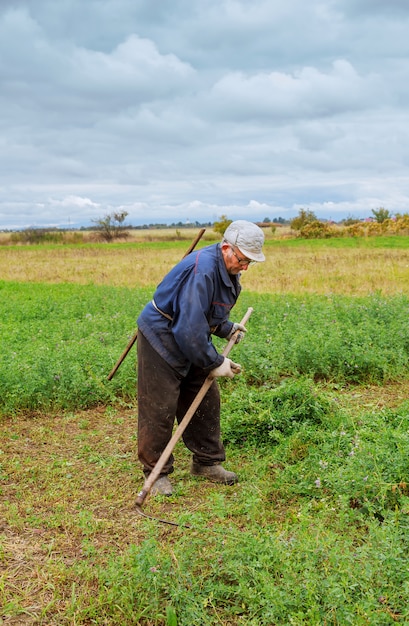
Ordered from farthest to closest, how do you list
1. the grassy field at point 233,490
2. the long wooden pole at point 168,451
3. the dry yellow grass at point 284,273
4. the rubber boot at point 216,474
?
the dry yellow grass at point 284,273
the rubber boot at point 216,474
the long wooden pole at point 168,451
the grassy field at point 233,490

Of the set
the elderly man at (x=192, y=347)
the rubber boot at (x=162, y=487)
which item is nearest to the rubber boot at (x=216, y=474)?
the elderly man at (x=192, y=347)

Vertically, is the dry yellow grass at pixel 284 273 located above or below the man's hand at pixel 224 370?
below

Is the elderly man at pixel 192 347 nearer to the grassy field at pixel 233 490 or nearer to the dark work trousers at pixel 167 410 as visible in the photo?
the dark work trousers at pixel 167 410

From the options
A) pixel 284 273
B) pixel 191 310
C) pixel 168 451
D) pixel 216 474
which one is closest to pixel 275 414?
pixel 216 474

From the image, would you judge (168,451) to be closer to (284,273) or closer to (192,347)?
(192,347)

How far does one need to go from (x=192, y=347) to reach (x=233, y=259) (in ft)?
2.13

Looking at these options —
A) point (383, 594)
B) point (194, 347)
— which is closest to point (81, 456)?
point (194, 347)

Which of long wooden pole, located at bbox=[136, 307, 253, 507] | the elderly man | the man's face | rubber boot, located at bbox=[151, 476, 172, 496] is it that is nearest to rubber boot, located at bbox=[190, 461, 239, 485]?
the elderly man

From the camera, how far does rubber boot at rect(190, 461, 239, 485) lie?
4574mm

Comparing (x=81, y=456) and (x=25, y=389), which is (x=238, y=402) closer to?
(x=81, y=456)

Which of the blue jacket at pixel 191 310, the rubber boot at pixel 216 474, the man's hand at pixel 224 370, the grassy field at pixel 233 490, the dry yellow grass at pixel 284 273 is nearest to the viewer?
the grassy field at pixel 233 490

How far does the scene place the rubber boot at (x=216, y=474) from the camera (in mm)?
4574

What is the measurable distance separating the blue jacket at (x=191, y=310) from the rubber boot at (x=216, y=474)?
0.81m

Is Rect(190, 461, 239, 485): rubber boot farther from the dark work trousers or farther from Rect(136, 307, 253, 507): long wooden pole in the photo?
Rect(136, 307, 253, 507): long wooden pole
